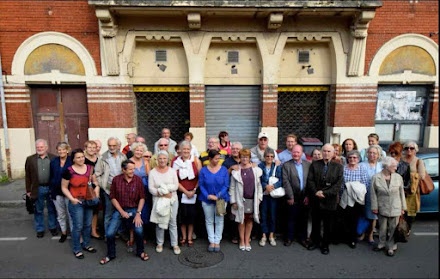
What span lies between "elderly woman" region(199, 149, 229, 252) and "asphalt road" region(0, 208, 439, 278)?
509mm

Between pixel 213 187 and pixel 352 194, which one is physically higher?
pixel 213 187

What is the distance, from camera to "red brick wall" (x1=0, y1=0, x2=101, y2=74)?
799 cm

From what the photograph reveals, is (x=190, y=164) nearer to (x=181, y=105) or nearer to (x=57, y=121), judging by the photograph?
(x=181, y=105)

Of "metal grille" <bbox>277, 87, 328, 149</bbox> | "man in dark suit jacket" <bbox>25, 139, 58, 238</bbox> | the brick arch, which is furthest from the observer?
"metal grille" <bbox>277, 87, 328, 149</bbox>

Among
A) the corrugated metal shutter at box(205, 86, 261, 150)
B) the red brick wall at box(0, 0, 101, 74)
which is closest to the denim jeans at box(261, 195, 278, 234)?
the corrugated metal shutter at box(205, 86, 261, 150)

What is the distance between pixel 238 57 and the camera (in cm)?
891

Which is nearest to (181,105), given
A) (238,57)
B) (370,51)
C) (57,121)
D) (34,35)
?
(238,57)

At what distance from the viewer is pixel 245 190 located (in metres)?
4.44

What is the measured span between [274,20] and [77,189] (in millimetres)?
6725

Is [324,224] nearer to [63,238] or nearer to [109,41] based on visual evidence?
[63,238]

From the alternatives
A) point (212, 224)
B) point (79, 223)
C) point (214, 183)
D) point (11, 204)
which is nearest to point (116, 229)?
point (79, 223)

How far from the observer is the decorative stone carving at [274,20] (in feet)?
25.5

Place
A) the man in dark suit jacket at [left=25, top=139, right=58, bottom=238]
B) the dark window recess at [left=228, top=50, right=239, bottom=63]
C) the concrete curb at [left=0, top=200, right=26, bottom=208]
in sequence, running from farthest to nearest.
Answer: the dark window recess at [left=228, top=50, right=239, bottom=63] → the concrete curb at [left=0, top=200, right=26, bottom=208] → the man in dark suit jacket at [left=25, top=139, right=58, bottom=238]

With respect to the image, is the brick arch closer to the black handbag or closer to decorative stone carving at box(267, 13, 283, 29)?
the black handbag
